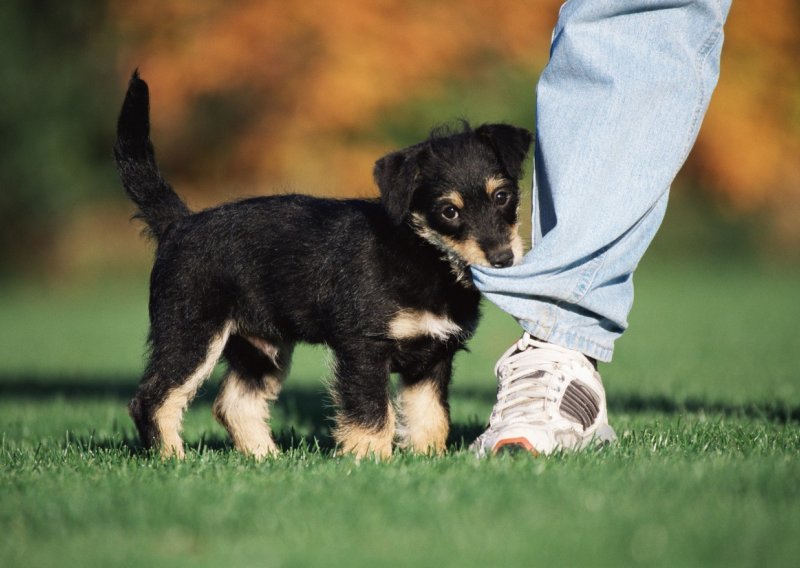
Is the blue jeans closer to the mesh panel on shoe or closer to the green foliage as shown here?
the mesh panel on shoe

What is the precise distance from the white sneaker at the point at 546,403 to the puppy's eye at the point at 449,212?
581 millimetres

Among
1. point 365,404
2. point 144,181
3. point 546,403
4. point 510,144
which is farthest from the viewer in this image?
point 144,181

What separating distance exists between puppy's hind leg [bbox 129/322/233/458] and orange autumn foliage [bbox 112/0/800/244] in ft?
39.2

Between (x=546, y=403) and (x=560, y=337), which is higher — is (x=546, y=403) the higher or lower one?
the lower one

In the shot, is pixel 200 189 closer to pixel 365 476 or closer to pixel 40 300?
pixel 40 300

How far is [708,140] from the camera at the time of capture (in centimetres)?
1961

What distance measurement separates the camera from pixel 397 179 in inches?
168

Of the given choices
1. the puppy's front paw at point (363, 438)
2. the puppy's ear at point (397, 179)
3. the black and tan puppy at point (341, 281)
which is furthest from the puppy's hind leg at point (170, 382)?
the puppy's ear at point (397, 179)

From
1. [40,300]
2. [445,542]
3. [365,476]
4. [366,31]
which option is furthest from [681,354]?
[40,300]

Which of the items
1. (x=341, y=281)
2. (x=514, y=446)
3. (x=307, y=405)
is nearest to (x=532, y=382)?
(x=514, y=446)

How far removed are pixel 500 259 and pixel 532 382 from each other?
1.61 ft

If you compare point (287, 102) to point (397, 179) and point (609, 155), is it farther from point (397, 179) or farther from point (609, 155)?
point (609, 155)

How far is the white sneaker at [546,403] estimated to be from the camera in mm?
3818

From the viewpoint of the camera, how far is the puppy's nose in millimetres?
4012
